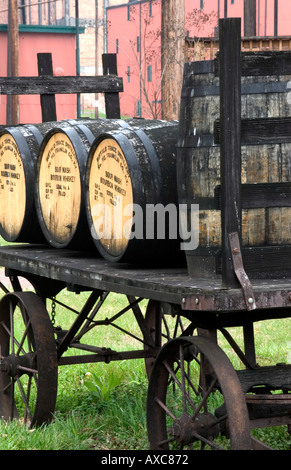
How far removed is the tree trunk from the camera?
13758 mm

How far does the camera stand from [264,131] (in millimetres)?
4141

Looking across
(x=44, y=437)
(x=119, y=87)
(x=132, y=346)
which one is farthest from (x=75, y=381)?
(x=119, y=87)

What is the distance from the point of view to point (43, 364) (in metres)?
5.34

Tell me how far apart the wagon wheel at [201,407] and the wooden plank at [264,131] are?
0.93 m

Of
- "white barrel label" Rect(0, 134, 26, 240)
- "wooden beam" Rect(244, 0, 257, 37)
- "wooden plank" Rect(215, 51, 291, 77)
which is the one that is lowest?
"white barrel label" Rect(0, 134, 26, 240)

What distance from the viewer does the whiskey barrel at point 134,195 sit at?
460 cm

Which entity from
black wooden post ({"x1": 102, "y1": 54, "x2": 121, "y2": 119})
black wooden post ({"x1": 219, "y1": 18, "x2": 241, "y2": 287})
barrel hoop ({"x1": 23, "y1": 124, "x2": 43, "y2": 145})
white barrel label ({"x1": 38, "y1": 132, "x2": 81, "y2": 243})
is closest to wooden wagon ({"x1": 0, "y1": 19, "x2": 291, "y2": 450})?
black wooden post ({"x1": 219, "y1": 18, "x2": 241, "y2": 287})

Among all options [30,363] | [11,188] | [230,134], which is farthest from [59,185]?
[230,134]

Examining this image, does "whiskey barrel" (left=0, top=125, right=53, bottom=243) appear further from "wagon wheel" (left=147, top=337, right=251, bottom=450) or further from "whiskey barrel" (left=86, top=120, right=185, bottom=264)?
"wagon wheel" (left=147, top=337, right=251, bottom=450)

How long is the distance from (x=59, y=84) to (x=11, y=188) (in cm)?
140

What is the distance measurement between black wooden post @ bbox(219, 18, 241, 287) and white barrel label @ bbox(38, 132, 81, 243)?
1476 millimetres

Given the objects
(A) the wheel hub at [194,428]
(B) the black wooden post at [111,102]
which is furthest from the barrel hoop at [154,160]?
(B) the black wooden post at [111,102]

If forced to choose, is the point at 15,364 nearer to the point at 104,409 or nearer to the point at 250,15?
the point at 104,409
